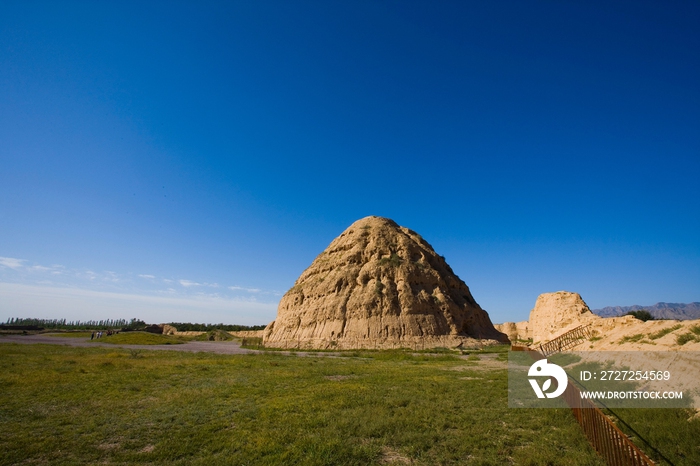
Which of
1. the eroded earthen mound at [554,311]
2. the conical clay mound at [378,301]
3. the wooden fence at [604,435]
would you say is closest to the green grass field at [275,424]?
the wooden fence at [604,435]

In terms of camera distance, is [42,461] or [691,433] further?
[691,433]

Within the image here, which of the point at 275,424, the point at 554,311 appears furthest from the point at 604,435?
the point at 554,311

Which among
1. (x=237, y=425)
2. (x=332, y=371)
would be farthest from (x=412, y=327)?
(x=237, y=425)

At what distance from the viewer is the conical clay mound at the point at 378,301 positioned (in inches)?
1676

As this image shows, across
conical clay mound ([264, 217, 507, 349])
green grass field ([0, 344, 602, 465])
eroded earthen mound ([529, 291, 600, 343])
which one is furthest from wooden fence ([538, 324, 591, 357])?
eroded earthen mound ([529, 291, 600, 343])

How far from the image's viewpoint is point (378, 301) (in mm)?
45219

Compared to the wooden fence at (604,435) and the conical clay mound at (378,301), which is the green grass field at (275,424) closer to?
the wooden fence at (604,435)

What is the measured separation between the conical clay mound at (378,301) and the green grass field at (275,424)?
2752 centimetres

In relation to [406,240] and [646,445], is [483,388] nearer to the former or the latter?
[646,445]

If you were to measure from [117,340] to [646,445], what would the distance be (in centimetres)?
6004

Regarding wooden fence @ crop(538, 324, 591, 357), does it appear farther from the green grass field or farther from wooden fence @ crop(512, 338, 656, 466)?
wooden fence @ crop(512, 338, 656, 466)

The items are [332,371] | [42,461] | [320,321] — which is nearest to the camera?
[42,461]

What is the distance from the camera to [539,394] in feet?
41.5

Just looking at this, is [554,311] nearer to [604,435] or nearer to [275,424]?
[604,435]
